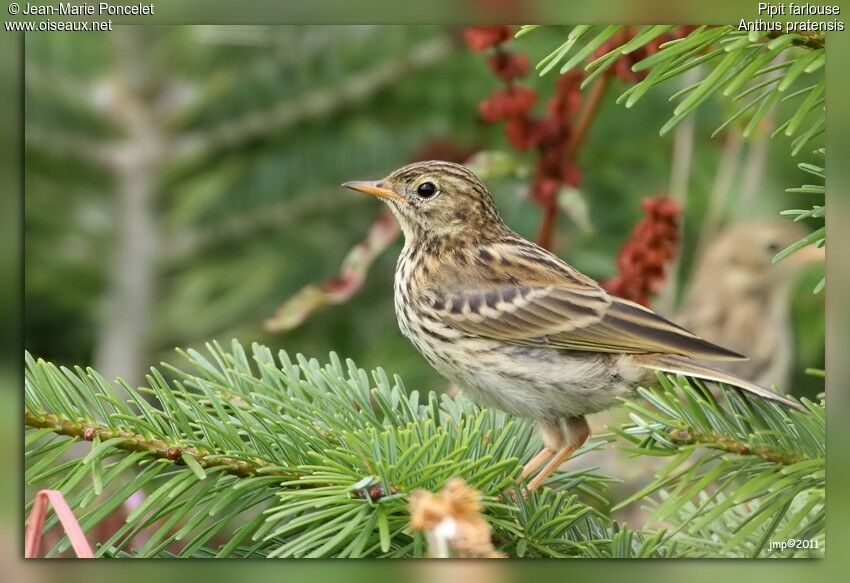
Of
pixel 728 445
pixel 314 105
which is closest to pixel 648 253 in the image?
pixel 728 445

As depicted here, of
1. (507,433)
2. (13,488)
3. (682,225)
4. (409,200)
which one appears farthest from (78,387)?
→ (682,225)

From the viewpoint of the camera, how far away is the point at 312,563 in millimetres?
2234

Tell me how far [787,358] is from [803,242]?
1353 millimetres

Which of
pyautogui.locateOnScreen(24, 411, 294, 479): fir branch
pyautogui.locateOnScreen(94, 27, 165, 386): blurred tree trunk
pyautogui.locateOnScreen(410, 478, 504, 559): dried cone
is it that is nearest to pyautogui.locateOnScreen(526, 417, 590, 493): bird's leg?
pyautogui.locateOnScreen(24, 411, 294, 479): fir branch

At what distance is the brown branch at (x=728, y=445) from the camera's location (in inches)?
82.5

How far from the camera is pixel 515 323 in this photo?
2.72m

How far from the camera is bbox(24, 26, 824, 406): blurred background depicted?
3318mm

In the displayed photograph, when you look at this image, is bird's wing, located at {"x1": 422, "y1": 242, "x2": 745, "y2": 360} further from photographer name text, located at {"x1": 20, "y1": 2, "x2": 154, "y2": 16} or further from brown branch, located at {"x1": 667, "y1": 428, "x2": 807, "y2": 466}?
photographer name text, located at {"x1": 20, "y1": 2, "x2": 154, "y2": 16}

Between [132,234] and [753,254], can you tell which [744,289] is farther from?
[132,234]

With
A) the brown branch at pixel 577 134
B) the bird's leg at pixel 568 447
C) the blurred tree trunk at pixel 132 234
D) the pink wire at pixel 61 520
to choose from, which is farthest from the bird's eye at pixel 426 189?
the pink wire at pixel 61 520

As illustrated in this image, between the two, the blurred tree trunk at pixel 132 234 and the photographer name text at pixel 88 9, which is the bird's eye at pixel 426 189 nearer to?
the photographer name text at pixel 88 9

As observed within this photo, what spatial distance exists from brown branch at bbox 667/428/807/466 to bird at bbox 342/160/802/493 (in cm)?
9

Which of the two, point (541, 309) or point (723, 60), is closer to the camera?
point (723, 60)

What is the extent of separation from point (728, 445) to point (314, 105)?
5.67ft
